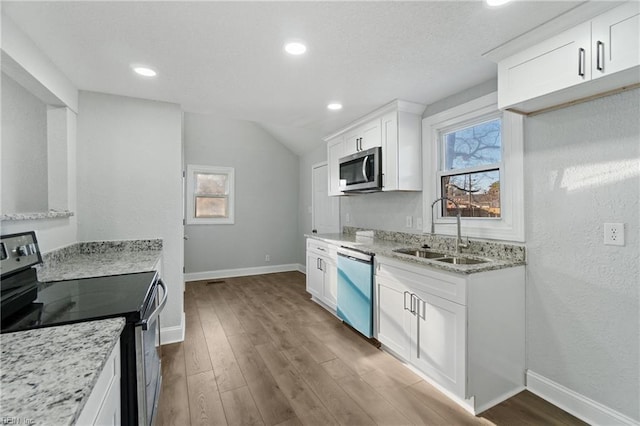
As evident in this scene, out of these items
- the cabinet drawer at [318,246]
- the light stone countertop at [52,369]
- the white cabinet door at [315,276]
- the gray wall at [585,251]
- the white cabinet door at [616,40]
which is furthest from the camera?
the white cabinet door at [315,276]

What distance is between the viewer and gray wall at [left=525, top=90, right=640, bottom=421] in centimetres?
164

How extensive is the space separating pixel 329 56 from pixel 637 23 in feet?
5.11

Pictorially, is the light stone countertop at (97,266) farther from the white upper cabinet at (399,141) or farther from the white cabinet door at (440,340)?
the white upper cabinet at (399,141)

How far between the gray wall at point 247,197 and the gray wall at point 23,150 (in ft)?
8.90

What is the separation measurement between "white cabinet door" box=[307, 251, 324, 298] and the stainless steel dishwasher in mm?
540

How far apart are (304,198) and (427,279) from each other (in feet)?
12.9

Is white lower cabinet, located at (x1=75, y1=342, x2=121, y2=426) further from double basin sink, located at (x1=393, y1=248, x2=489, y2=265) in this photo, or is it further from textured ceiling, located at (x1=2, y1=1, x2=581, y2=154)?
double basin sink, located at (x1=393, y1=248, x2=489, y2=265)

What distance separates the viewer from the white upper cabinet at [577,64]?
141 centimetres

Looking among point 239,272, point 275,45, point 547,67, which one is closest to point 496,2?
point 547,67

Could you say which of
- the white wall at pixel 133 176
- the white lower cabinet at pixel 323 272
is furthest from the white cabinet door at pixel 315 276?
the white wall at pixel 133 176

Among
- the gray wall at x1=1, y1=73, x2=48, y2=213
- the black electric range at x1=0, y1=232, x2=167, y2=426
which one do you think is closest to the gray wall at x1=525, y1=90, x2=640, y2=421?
the black electric range at x1=0, y1=232, x2=167, y2=426

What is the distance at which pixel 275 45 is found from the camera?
1.86 metres

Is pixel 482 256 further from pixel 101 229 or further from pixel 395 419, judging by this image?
pixel 101 229

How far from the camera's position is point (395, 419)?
1.79m
